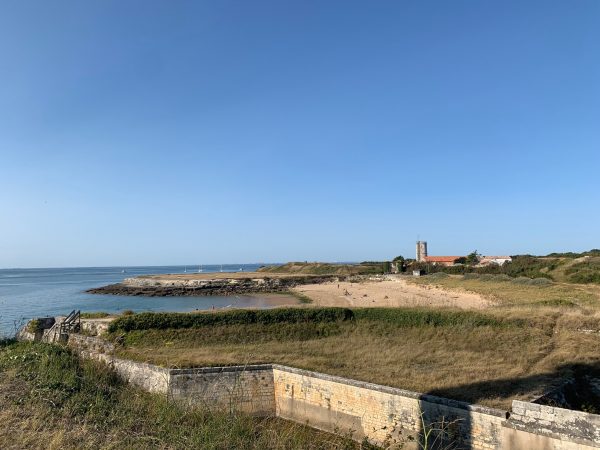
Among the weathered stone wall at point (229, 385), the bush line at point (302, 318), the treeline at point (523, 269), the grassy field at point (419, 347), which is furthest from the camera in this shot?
the treeline at point (523, 269)

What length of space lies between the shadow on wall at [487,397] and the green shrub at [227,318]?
36.4 ft

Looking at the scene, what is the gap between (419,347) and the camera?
693 inches

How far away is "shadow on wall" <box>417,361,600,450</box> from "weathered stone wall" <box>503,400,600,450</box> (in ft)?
0.88

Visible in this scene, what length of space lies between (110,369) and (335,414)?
7776mm

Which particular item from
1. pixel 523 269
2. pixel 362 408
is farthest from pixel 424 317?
pixel 523 269

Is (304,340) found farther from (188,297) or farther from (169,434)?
(188,297)

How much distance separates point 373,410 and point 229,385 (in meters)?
4.52

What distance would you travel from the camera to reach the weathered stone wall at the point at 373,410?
924cm

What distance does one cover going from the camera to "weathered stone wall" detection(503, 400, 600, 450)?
7879mm

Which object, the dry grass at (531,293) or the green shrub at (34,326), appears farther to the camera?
the dry grass at (531,293)

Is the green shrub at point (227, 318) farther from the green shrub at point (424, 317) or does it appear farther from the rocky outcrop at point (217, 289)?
the rocky outcrop at point (217, 289)

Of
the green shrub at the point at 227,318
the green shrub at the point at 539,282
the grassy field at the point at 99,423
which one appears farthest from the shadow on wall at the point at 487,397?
the green shrub at the point at 539,282

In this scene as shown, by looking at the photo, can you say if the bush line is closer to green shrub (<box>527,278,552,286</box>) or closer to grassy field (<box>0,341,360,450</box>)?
grassy field (<box>0,341,360,450</box>)

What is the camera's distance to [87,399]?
19.7 feet
